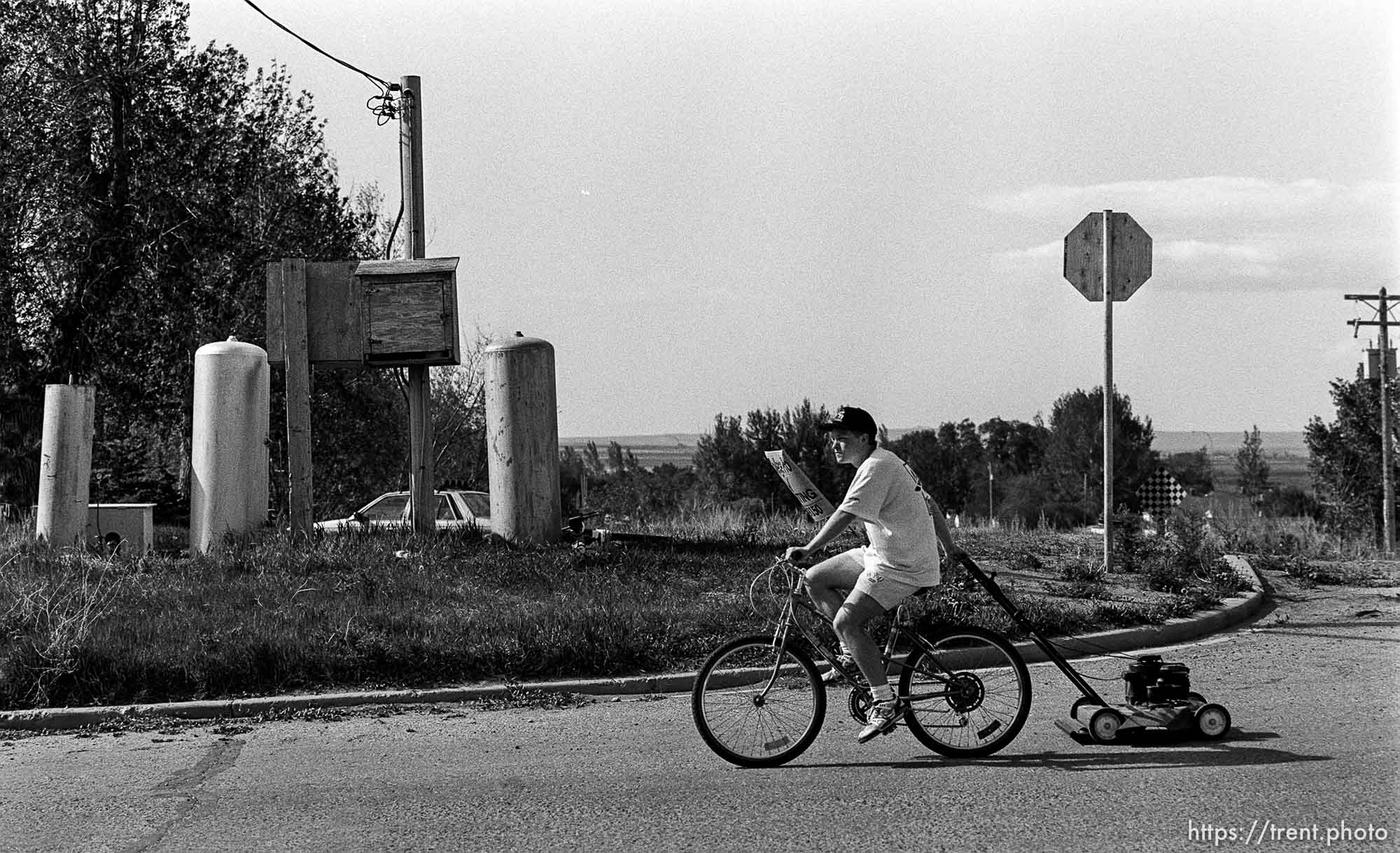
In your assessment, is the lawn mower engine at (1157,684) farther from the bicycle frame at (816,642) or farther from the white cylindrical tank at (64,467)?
the white cylindrical tank at (64,467)

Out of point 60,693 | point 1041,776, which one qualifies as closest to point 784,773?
point 1041,776

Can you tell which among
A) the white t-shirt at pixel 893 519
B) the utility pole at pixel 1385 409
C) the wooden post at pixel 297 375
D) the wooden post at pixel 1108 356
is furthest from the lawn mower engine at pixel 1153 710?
the utility pole at pixel 1385 409

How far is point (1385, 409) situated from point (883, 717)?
47.2 m

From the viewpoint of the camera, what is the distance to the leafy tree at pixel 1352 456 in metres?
52.1

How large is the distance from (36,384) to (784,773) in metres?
21.5

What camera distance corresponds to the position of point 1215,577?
13016 mm

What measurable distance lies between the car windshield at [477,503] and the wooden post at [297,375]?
15.5ft

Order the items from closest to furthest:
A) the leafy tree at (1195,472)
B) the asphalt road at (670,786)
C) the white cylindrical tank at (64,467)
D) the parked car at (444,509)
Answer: the asphalt road at (670,786)
the white cylindrical tank at (64,467)
the parked car at (444,509)
the leafy tree at (1195,472)

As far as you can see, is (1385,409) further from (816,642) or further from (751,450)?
(816,642)

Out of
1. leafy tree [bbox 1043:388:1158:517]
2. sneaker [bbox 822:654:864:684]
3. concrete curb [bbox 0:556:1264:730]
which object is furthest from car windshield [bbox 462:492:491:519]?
leafy tree [bbox 1043:388:1158:517]

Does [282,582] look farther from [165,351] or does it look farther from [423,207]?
[165,351]

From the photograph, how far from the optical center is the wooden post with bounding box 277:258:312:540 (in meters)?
13.8

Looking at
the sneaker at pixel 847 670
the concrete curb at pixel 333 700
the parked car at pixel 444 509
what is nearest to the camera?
the sneaker at pixel 847 670

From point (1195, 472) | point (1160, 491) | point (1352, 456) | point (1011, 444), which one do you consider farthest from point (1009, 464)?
A: point (1352, 456)
